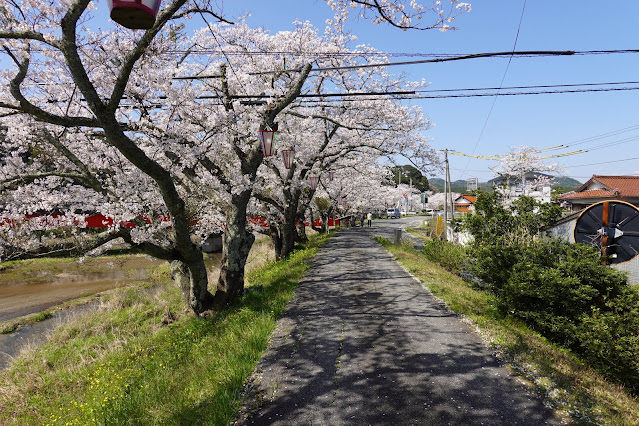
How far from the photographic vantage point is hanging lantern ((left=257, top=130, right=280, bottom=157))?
896cm

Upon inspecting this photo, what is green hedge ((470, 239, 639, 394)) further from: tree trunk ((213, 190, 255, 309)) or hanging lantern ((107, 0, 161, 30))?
hanging lantern ((107, 0, 161, 30))

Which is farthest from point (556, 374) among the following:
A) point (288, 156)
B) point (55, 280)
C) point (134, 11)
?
point (55, 280)

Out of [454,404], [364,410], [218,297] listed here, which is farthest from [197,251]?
[454,404]

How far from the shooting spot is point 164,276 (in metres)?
19.9

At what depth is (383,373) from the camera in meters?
5.04

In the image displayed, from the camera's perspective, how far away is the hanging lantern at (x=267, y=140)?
8.96m

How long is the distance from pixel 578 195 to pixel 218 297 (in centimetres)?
3500

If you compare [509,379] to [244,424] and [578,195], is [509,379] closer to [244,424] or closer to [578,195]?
[244,424]

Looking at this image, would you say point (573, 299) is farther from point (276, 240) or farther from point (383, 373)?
point (276, 240)

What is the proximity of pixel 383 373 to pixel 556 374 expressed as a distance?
2.49 m

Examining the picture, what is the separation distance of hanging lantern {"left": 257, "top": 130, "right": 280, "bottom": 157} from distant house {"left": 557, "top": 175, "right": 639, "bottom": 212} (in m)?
30.7

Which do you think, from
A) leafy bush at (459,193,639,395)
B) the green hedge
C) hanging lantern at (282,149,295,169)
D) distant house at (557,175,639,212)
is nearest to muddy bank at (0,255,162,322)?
A: hanging lantern at (282,149,295,169)

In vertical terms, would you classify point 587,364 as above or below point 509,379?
below

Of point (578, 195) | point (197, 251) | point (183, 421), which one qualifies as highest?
point (578, 195)
